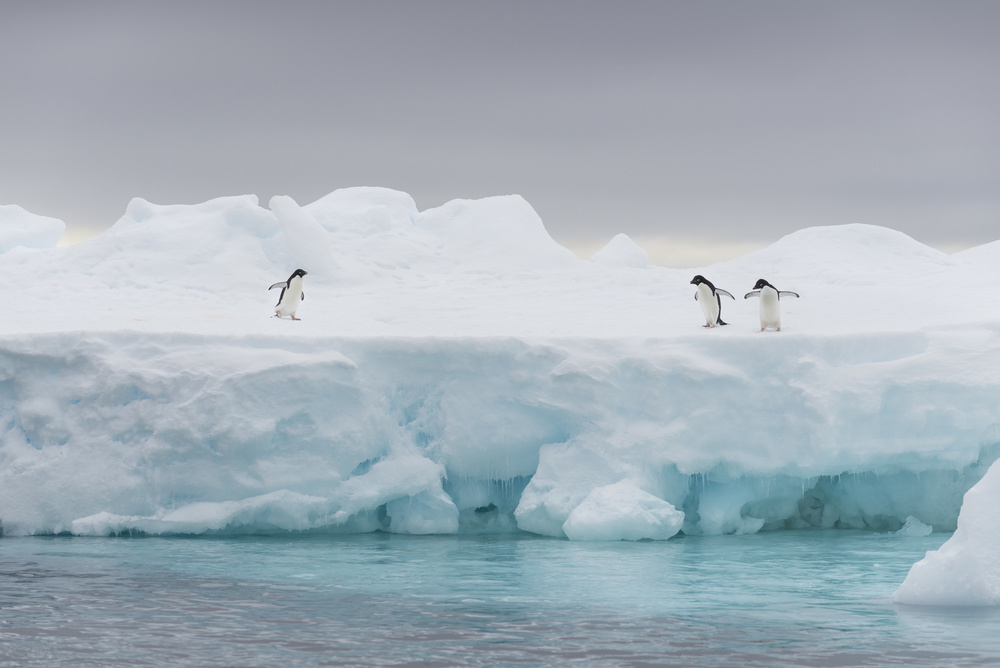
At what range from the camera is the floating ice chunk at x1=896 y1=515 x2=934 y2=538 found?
13.1 meters

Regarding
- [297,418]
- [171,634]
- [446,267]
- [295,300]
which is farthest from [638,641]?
[446,267]

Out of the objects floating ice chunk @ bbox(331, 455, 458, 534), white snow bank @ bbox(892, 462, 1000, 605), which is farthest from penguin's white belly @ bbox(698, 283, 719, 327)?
white snow bank @ bbox(892, 462, 1000, 605)

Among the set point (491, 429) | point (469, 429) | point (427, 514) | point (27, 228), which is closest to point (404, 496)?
point (427, 514)

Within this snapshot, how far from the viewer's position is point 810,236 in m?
22.6

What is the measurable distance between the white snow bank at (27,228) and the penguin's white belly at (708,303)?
15066mm

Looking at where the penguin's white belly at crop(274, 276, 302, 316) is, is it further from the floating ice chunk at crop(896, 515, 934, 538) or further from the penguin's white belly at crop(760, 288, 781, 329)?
the floating ice chunk at crop(896, 515, 934, 538)

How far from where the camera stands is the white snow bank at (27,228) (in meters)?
23.1

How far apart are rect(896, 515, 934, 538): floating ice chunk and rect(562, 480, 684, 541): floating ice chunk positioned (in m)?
2.94

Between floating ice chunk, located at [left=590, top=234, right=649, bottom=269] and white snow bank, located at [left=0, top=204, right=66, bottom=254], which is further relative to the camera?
floating ice chunk, located at [left=590, top=234, right=649, bottom=269]

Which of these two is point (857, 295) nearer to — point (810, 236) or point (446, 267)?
point (810, 236)

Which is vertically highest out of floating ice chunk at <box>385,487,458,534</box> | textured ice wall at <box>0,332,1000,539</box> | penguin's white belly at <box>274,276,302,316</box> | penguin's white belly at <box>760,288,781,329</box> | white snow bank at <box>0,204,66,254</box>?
white snow bank at <box>0,204,66,254</box>

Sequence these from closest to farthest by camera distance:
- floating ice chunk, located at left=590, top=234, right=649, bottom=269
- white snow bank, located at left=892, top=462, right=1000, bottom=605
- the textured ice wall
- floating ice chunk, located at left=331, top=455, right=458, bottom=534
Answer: white snow bank, located at left=892, top=462, right=1000, bottom=605 < the textured ice wall < floating ice chunk, located at left=331, top=455, right=458, bottom=534 < floating ice chunk, located at left=590, top=234, right=649, bottom=269

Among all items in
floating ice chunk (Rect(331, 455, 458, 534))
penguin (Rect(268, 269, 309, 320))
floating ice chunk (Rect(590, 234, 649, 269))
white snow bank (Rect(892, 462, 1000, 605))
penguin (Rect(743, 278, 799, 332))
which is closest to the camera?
white snow bank (Rect(892, 462, 1000, 605))

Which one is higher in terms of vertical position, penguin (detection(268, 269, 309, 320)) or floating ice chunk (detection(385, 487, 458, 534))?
penguin (detection(268, 269, 309, 320))
